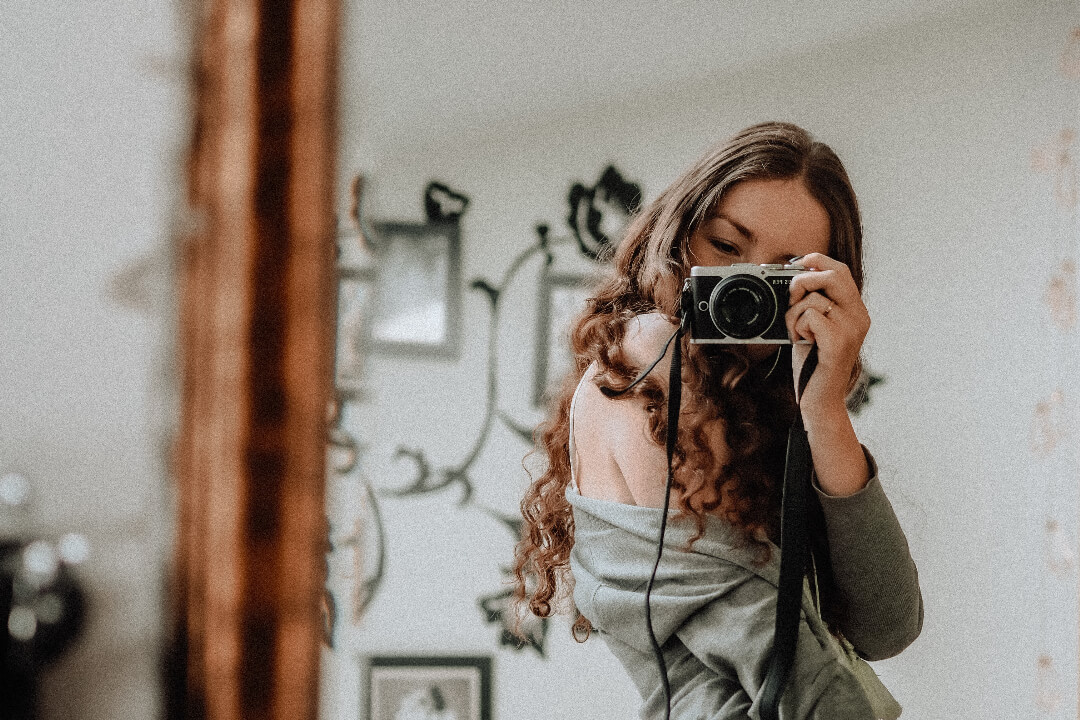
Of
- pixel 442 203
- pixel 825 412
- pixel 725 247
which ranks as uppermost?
pixel 442 203

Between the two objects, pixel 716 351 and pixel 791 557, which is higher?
pixel 716 351

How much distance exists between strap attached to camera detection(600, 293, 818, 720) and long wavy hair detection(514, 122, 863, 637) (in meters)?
0.02

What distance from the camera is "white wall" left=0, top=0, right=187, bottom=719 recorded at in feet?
1.00

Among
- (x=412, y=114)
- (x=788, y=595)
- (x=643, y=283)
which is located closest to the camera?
(x=788, y=595)

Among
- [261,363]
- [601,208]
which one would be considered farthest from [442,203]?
[261,363]

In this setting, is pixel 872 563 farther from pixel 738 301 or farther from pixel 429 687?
pixel 429 687

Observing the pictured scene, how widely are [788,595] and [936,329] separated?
0.66 m

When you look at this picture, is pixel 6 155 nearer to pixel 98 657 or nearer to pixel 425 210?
pixel 98 657

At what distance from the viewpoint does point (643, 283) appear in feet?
1.91

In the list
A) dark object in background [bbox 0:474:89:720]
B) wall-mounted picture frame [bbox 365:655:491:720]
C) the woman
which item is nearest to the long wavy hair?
the woman

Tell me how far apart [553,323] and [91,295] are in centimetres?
70

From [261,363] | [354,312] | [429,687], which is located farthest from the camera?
[429,687]

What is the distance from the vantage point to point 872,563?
0.49 metres

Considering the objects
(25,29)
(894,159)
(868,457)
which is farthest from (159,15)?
(894,159)
